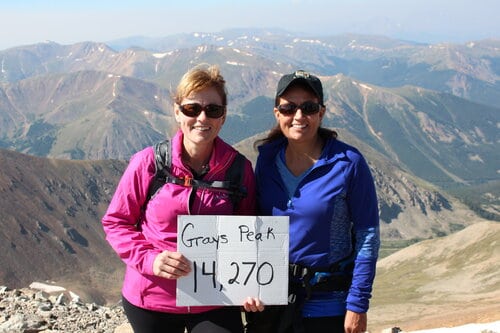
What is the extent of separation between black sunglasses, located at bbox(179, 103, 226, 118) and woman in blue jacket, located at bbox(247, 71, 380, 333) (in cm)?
92

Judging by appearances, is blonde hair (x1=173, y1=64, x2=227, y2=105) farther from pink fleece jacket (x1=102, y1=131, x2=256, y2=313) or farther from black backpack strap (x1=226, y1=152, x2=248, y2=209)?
black backpack strap (x1=226, y1=152, x2=248, y2=209)

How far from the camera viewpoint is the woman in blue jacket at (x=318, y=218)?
7180 millimetres

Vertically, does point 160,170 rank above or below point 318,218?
above

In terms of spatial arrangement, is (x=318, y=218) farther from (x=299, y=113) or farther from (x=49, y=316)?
(x=49, y=316)

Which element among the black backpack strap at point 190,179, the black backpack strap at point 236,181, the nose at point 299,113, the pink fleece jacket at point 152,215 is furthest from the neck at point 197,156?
the nose at point 299,113

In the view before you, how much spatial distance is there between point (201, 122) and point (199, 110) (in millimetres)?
173

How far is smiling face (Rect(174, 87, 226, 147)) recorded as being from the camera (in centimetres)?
748

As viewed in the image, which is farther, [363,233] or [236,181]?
[236,181]

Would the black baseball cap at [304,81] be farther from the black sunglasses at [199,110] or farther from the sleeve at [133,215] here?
the sleeve at [133,215]

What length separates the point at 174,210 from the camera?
7.23 m

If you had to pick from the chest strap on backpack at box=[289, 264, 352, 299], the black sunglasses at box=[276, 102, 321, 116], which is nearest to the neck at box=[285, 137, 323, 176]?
the black sunglasses at box=[276, 102, 321, 116]

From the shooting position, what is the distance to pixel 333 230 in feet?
23.9

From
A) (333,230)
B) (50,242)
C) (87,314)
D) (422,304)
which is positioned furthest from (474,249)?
(50,242)

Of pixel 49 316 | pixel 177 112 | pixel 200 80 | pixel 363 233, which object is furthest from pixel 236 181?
pixel 49 316
